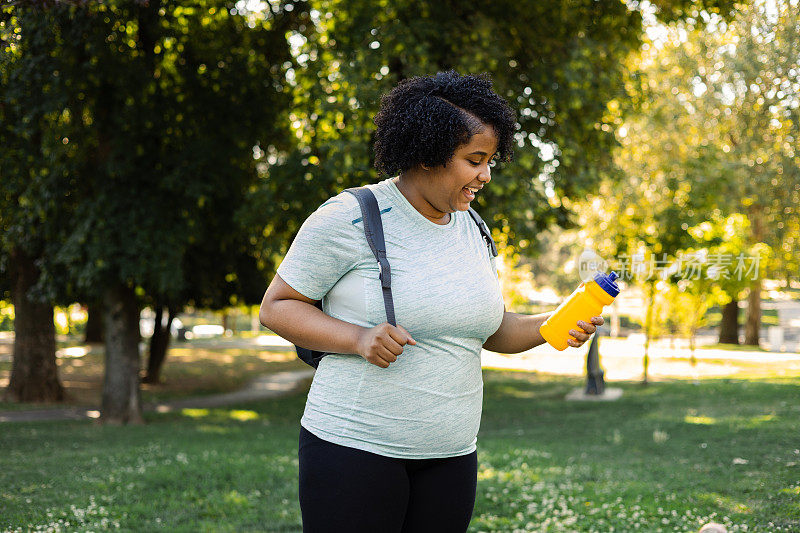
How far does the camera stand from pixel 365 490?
6.57 feet

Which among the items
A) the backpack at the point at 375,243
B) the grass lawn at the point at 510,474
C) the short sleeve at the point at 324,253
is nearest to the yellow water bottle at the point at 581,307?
the backpack at the point at 375,243

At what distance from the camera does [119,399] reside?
12.5 m

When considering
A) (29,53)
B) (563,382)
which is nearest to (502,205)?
(29,53)

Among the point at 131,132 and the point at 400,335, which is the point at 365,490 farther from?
the point at 131,132

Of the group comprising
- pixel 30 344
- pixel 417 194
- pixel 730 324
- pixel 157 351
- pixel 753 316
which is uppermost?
pixel 417 194

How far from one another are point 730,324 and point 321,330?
31255 mm

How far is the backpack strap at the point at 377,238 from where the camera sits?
201cm

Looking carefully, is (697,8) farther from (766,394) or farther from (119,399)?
(119,399)

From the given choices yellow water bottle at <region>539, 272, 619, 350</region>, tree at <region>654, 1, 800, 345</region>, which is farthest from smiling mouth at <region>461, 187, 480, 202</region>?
tree at <region>654, 1, 800, 345</region>

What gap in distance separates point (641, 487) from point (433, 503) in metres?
4.84

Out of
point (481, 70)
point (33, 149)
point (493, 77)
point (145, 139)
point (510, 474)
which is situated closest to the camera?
point (510, 474)

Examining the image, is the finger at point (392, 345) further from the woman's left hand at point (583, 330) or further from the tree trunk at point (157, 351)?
the tree trunk at point (157, 351)

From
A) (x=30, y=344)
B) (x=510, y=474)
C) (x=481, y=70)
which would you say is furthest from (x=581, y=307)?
(x=30, y=344)

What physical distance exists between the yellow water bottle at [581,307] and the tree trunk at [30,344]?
14.4m
